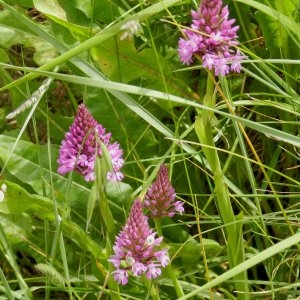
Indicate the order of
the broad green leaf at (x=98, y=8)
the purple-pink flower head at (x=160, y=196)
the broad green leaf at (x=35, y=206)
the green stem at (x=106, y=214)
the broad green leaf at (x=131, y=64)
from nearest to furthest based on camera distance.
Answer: the green stem at (x=106, y=214)
the purple-pink flower head at (x=160, y=196)
the broad green leaf at (x=35, y=206)
the broad green leaf at (x=131, y=64)
the broad green leaf at (x=98, y=8)

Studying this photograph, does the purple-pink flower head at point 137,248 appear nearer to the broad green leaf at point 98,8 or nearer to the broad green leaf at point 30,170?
the broad green leaf at point 30,170

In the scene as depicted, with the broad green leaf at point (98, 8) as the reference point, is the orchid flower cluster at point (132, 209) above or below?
below

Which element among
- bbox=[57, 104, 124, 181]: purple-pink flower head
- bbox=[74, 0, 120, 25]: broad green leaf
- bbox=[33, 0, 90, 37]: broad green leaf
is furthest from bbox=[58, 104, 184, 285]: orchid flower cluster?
bbox=[74, 0, 120, 25]: broad green leaf

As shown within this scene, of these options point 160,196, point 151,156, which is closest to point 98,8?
point 151,156

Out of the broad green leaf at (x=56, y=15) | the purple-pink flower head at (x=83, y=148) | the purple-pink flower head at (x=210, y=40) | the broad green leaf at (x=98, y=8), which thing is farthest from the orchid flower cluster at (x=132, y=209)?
the broad green leaf at (x=98, y=8)

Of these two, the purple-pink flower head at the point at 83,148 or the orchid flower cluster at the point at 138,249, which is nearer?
the orchid flower cluster at the point at 138,249

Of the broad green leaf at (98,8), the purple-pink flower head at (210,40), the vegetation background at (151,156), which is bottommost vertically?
the vegetation background at (151,156)

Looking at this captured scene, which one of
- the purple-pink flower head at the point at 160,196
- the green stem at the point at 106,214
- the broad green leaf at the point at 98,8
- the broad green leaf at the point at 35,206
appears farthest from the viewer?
the broad green leaf at the point at 98,8

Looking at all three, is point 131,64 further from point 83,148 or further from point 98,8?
point 83,148
